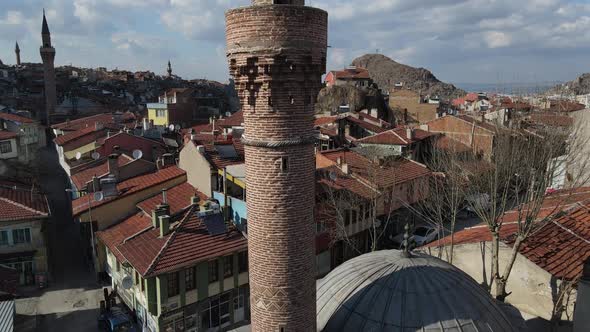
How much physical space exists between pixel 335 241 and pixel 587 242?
526 inches

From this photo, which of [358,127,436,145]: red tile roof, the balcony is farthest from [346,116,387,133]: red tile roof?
the balcony

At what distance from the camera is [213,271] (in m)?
21.3

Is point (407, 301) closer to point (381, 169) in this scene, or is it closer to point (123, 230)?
point (123, 230)

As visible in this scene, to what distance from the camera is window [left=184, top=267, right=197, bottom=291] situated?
20297mm

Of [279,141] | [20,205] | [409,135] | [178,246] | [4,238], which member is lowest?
[4,238]

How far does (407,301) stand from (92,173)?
1053 inches

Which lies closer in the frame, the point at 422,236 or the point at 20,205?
the point at 20,205

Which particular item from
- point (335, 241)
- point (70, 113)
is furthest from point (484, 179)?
point (70, 113)

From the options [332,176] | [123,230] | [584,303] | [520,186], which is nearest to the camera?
[584,303]

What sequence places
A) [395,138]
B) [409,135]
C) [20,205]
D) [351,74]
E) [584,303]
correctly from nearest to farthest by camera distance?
[584,303] → [20,205] → [395,138] → [409,135] → [351,74]

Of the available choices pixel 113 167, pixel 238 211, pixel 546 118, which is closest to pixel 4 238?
pixel 113 167

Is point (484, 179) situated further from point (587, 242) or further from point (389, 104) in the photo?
point (389, 104)

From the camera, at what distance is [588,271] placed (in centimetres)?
1255

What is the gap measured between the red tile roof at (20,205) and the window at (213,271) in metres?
11.7
